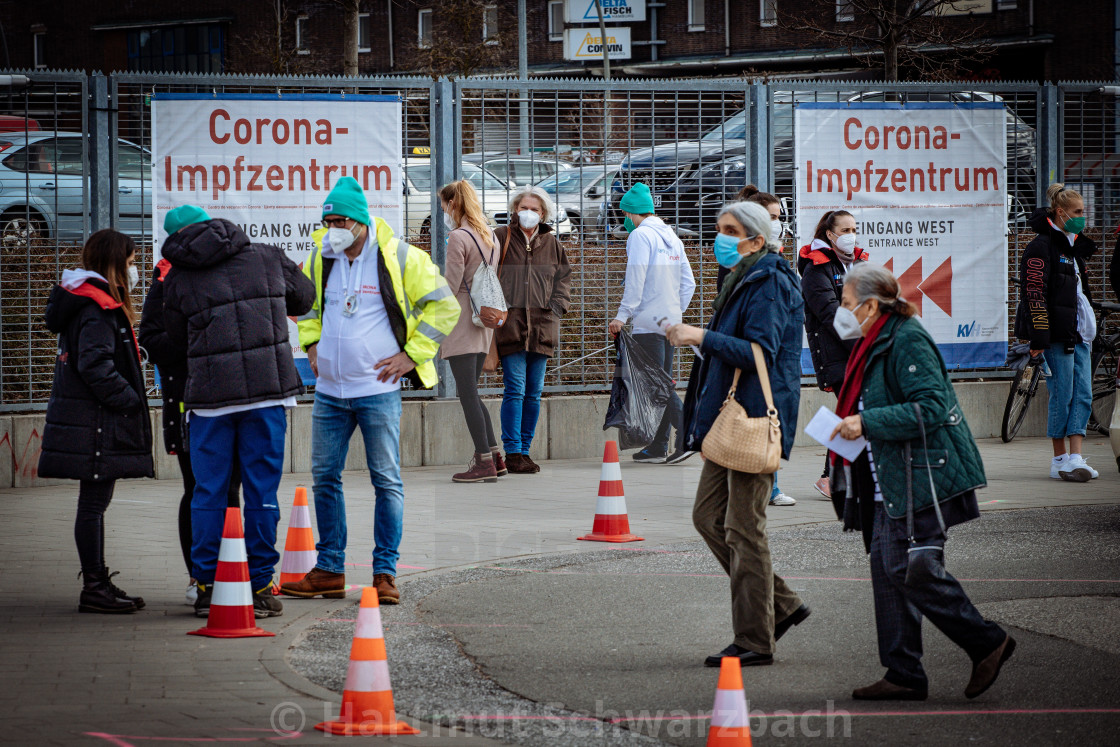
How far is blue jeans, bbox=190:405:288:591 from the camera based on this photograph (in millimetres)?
6516

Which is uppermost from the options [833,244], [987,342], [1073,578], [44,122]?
[44,122]

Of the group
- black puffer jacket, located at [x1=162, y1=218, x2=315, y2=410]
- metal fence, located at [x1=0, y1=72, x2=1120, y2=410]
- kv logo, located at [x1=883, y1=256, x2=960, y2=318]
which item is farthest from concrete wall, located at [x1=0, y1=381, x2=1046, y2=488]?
black puffer jacket, located at [x1=162, y1=218, x2=315, y2=410]

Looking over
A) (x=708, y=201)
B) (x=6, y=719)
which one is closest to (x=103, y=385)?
(x=6, y=719)

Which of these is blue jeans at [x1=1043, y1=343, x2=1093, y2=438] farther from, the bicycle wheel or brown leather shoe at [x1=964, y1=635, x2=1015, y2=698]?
brown leather shoe at [x1=964, y1=635, x2=1015, y2=698]

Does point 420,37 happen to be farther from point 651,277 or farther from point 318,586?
point 318,586

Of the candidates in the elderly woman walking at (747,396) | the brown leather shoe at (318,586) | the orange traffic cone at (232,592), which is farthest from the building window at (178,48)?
the elderly woman walking at (747,396)

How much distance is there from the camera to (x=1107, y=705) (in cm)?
517

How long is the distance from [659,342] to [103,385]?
5.73 meters

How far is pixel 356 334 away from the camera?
22.4 ft

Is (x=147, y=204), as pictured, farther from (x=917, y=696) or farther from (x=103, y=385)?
(x=917, y=696)

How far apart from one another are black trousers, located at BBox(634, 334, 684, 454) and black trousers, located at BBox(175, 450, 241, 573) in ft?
16.3

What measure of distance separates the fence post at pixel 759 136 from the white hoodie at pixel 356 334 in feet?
21.4

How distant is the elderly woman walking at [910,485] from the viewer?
5148mm

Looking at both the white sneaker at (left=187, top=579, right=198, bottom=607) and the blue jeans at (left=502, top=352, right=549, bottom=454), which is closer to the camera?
the white sneaker at (left=187, top=579, right=198, bottom=607)
